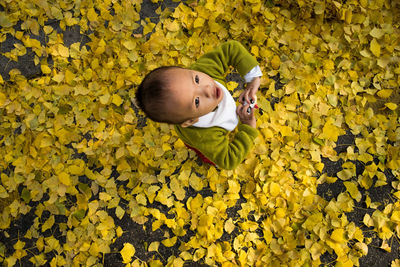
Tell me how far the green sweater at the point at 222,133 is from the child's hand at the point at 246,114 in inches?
2.0

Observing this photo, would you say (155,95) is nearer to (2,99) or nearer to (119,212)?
(119,212)

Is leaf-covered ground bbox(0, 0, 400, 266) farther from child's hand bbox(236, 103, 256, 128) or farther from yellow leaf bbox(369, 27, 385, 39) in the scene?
child's hand bbox(236, 103, 256, 128)

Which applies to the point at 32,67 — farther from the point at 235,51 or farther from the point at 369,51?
the point at 369,51

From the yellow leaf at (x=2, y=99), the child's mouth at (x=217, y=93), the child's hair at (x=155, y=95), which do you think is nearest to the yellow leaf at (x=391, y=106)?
the child's mouth at (x=217, y=93)

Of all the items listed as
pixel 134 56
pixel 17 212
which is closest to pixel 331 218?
pixel 134 56

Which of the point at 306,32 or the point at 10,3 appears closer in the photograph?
the point at 306,32

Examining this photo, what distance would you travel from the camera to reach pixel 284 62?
2189mm

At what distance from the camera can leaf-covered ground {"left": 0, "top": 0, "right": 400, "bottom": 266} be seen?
195cm

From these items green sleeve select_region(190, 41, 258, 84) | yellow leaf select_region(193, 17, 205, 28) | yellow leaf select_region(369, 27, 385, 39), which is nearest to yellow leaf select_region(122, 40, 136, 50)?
yellow leaf select_region(193, 17, 205, 28)

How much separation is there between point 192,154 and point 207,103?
27.7 inches

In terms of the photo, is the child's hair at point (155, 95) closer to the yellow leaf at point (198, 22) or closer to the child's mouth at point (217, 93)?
the child's mouth at point (217, 93)

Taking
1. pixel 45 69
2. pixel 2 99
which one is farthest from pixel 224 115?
pixel 2 99

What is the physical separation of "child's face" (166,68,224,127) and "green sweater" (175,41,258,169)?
0.52ft

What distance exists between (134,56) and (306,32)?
117 cm
